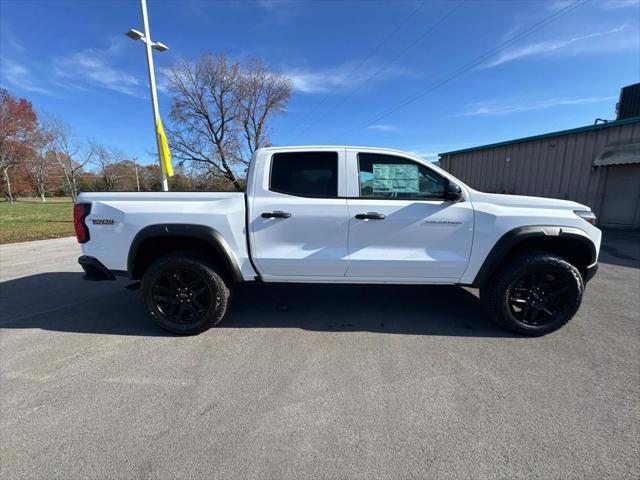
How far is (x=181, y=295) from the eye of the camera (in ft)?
10.5

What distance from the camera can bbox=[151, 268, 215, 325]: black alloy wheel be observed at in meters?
3.19

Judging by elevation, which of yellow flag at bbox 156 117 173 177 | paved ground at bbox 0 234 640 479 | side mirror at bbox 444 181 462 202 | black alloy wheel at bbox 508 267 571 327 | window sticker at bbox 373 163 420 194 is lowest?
paved ground at bbox 0 234 640 479

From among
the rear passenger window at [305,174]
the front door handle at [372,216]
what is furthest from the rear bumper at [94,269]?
the front door handle at [372,216]

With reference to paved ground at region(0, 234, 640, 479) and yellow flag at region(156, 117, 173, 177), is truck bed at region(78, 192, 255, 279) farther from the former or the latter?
yellow flag at region(156, 117, 173, 177)

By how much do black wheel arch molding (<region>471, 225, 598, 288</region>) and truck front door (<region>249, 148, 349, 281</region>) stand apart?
1489mm

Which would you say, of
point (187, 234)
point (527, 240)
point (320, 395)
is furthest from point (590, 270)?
point (187, 234)

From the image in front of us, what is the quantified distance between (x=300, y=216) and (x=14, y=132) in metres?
55.4

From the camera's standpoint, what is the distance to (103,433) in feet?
6.34

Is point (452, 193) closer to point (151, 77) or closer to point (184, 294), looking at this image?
point (184, 294)

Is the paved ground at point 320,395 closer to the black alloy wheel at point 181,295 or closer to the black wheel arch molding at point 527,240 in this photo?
the black alloy wheel at point 181,295

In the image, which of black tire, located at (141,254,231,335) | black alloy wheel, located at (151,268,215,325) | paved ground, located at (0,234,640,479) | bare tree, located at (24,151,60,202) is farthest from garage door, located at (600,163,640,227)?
bare tree, located at (24,151,60,202)

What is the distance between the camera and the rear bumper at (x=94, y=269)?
3.21 m

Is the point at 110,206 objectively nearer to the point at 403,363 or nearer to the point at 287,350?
the point at 287,350

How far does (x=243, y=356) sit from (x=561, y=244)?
357 centimetres
